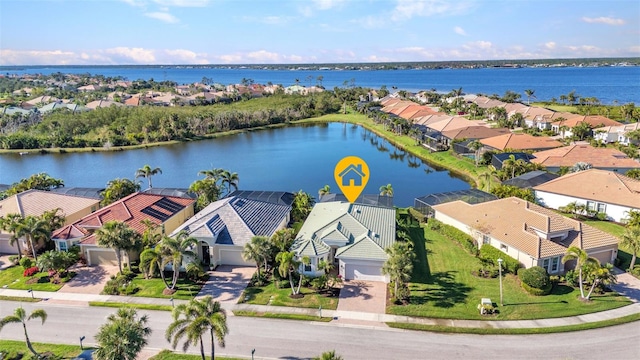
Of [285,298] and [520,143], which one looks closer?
[285,298]

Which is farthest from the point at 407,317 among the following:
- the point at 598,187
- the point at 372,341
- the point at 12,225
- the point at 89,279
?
the point at 12,225

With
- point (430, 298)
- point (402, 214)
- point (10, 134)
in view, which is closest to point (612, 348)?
point (430, 298)

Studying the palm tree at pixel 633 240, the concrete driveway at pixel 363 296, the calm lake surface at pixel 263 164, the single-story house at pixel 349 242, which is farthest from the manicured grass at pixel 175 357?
the calm lake surface at pixel 263 164

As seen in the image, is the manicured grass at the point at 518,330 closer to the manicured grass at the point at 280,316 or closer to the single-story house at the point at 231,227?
the manicured grass at the point at 280,316

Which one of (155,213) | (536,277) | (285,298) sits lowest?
(285,298)

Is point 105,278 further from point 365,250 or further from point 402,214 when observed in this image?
point 402,214

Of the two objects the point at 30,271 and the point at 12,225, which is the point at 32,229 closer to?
the point at 12,225
